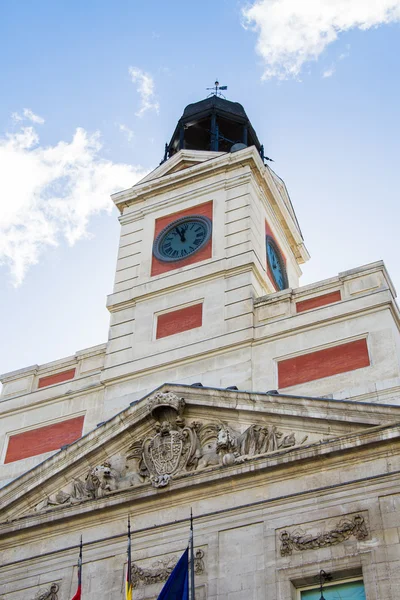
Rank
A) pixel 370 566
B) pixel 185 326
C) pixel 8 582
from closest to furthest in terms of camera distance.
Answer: pixel 370 566
pixel 8 582
pixel 185 326

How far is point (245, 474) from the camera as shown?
694 inches

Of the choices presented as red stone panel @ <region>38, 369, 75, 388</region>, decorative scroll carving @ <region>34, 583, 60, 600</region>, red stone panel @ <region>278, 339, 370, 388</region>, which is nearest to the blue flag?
decorative scroll carving @ <region>34, 583, 60, 600</region>

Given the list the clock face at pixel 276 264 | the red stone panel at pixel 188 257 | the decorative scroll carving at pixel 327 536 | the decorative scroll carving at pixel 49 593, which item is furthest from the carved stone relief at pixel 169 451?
the clock face at pixel 276 264

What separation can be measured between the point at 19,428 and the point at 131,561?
6185 millimetres

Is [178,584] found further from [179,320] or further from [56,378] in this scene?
[56,378]

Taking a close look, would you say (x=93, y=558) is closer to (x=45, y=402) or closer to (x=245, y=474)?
(x=245, y=474)

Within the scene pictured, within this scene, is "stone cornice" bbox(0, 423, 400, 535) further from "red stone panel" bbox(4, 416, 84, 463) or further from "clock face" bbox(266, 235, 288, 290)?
"clock face" bbox(266, 235, 288, 290)

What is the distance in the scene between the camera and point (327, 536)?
16.2m

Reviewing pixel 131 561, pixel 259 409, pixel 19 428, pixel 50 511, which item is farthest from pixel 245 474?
pixel 19 428

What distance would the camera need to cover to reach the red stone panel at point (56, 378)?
23453 mm

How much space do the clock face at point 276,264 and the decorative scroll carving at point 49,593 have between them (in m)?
10.3

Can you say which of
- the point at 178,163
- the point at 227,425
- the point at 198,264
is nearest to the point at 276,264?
the point at 198,264

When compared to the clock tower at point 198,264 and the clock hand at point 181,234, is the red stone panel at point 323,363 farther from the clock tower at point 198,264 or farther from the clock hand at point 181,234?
the clock hand at point 181,234

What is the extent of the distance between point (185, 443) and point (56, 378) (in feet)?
19.0
